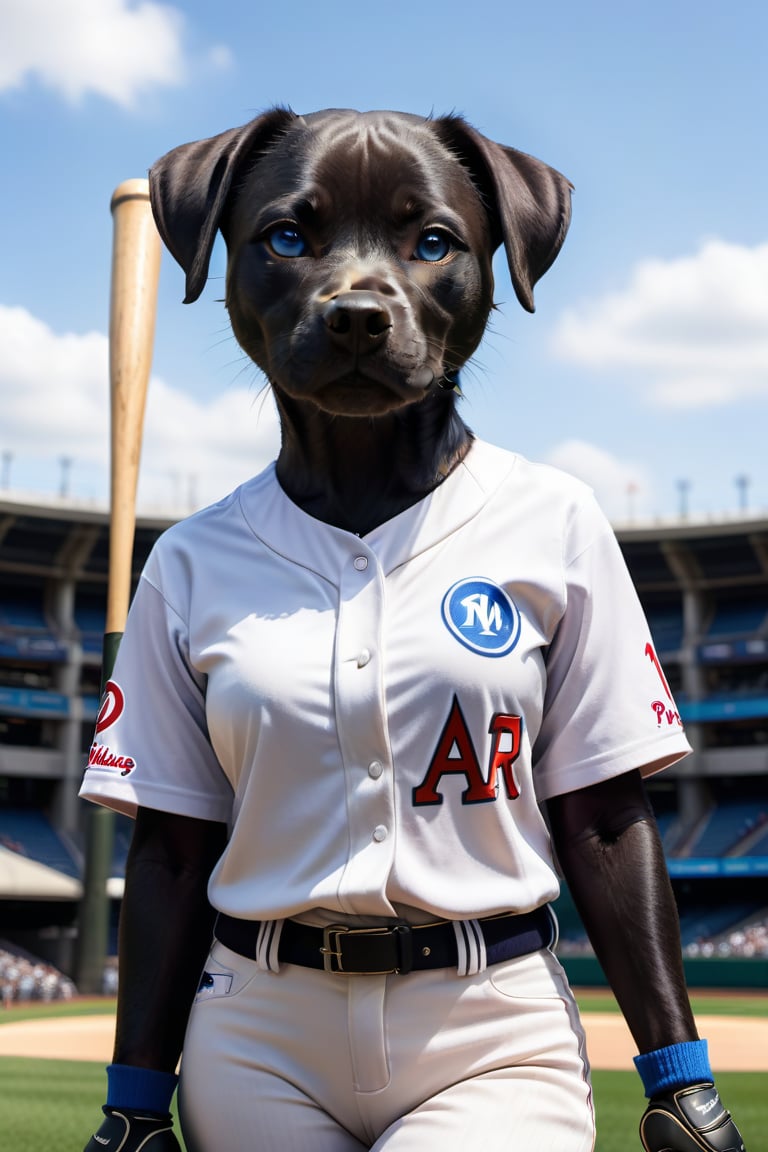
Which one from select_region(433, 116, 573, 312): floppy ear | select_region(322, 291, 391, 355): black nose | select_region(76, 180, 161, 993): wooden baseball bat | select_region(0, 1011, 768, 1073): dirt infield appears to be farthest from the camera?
select_region(0, 1011, 768, 1073): dirt infield

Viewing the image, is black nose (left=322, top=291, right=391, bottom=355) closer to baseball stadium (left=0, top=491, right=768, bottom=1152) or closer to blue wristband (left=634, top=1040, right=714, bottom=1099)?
blue wristband (left=634, top=1040, right=714, bottom=1099)

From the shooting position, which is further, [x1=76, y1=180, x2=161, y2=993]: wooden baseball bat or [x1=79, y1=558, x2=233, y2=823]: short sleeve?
[x1=76, y1=180, x2=161, y2=993]: wooden baseball bat

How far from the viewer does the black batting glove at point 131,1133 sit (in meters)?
1.68

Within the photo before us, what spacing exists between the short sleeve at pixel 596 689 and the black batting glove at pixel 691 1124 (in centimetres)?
42

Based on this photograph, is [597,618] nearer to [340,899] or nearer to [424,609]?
[424,609]

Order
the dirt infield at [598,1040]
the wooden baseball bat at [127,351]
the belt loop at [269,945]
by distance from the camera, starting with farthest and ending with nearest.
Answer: the dirt infield at [598,1040] → the wooden baseball bat at [127,351] → the belt loop at [269,945]

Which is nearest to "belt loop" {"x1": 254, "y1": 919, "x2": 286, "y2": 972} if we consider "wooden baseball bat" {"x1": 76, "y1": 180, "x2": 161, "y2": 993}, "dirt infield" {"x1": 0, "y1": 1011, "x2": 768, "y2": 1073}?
"wooden baseball bat" {"x1": 76, "y1": 180, "x2": 161, "y2": 993}

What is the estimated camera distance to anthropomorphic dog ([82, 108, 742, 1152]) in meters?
1.60

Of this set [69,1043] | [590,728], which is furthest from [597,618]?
[69,1043]

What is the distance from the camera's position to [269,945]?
1.66 meters

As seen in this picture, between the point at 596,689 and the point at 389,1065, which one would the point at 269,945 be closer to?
the point at 389,1065

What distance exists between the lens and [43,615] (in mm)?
38844

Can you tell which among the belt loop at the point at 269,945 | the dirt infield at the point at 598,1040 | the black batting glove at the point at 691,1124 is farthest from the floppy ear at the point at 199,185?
the dirt infield at the point at 598,1040

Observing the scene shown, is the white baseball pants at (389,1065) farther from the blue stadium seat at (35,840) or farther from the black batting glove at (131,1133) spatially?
the blue stadium seat at (35,840)
